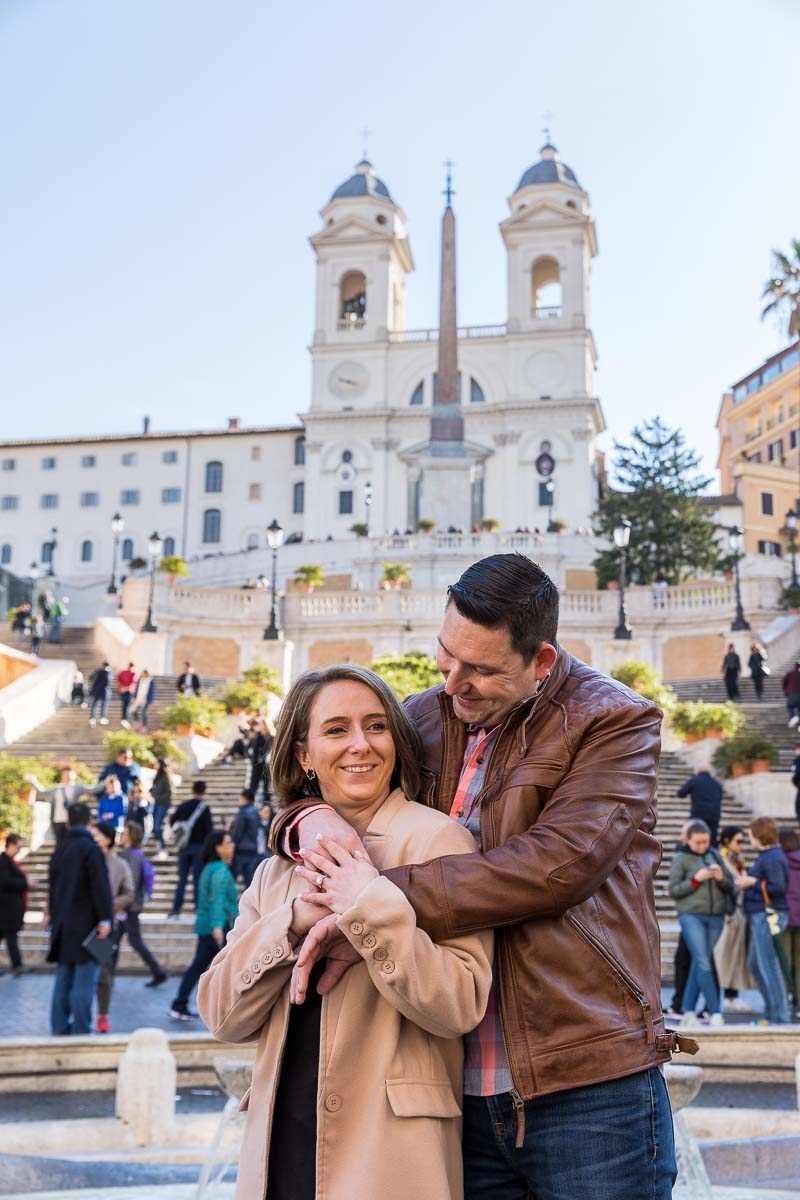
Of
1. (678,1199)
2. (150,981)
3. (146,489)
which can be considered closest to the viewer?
(678,1199)

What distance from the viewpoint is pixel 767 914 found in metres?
9.61

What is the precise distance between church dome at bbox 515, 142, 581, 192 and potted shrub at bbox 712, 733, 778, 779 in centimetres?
5615

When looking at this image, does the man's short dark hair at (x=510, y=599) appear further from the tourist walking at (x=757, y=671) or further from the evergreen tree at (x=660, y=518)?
the evergreen tree at (x=660, y=518)

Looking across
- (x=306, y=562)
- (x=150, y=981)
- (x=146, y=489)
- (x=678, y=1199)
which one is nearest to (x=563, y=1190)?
(x=678, y=1199)

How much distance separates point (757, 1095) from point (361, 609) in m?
27.8

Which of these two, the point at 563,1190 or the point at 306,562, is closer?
the point at 563,1190

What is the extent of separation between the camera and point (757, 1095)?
278 inches

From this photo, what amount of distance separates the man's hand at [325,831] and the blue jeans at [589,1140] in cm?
57

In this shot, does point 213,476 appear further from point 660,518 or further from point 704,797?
point 704,797

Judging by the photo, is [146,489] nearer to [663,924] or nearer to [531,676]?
[663,924]

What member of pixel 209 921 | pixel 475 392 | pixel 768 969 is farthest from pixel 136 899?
pixel 475 392

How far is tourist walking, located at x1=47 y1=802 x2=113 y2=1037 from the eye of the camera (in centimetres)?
868

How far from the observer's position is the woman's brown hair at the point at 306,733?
105 inches

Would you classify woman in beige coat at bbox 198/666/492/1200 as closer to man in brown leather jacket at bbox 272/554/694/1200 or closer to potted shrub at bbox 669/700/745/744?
man in brown leather jacket at bbox 272/554/694/1200
